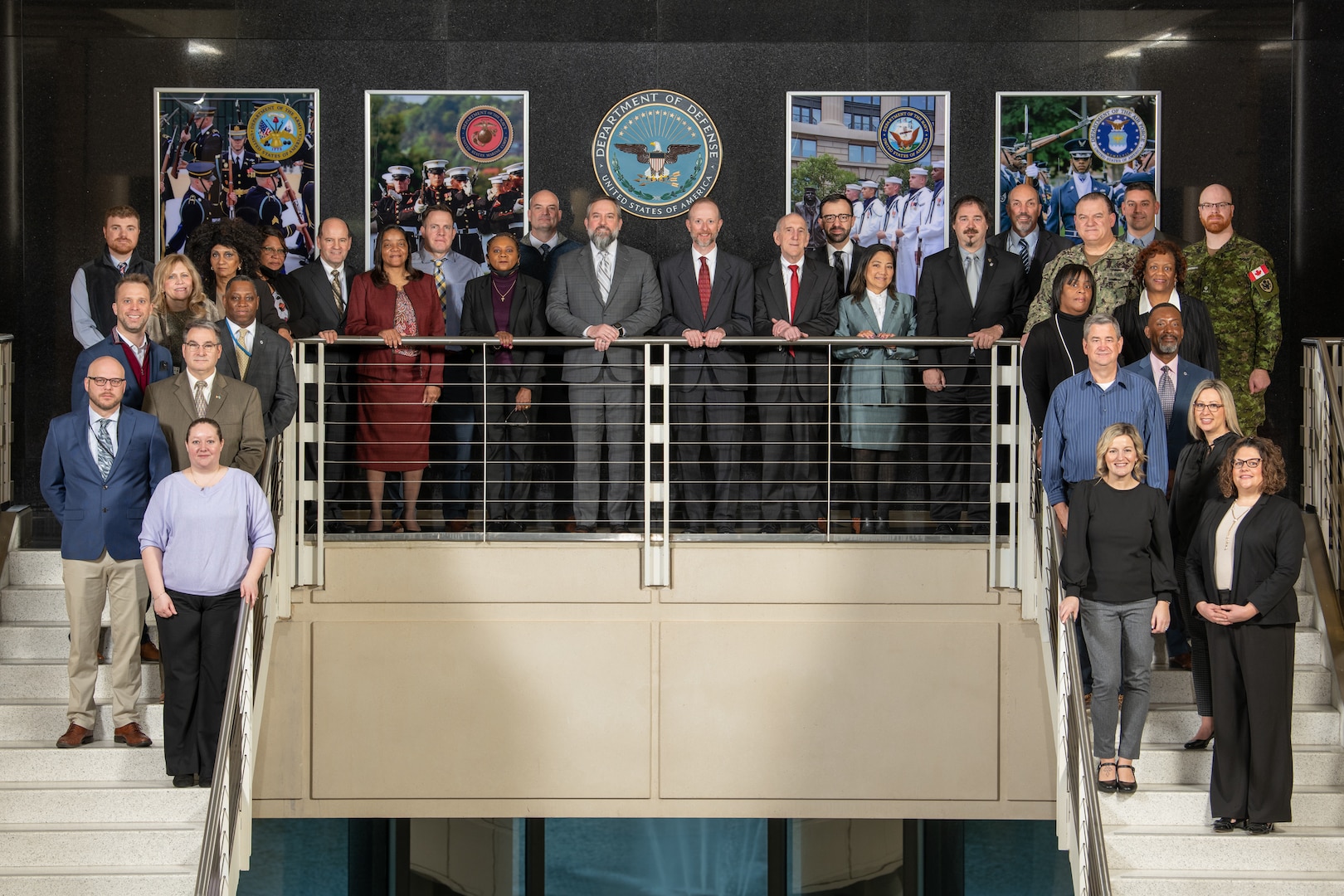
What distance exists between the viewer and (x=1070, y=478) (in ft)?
18.0

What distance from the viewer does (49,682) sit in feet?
19.8

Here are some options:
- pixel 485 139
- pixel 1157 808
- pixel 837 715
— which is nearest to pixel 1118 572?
pixel 1157 808

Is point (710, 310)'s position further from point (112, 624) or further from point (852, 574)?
point (112, 624)

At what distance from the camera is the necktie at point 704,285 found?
21.4 feet

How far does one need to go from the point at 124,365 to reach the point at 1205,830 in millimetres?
4497

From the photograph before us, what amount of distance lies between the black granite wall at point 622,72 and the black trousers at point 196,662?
336 centimetres

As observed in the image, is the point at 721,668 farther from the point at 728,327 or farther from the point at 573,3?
the point at 573,3

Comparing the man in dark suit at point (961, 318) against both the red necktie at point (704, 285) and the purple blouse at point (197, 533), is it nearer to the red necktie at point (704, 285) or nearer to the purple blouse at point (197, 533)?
the red necktie at point (704, 285)

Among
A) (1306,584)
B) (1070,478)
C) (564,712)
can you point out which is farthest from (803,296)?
(1306,584)

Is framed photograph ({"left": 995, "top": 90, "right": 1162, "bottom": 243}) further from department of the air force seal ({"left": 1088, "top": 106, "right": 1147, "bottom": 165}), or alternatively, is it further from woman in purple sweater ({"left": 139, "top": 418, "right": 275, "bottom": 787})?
woman in purple sweater ({"left": 139, "top": 418, "right": 275, "bottom": 787})

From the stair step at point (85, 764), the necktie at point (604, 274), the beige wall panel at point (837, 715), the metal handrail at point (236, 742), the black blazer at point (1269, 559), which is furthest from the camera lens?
the necktie at point (604, 274)

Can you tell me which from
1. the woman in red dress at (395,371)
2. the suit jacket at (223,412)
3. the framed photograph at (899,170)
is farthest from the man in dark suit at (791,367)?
the suit jacket at (223,412)

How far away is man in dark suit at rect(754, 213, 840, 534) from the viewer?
636 cm

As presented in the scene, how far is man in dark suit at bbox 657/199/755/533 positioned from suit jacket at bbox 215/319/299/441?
165 centimetres
